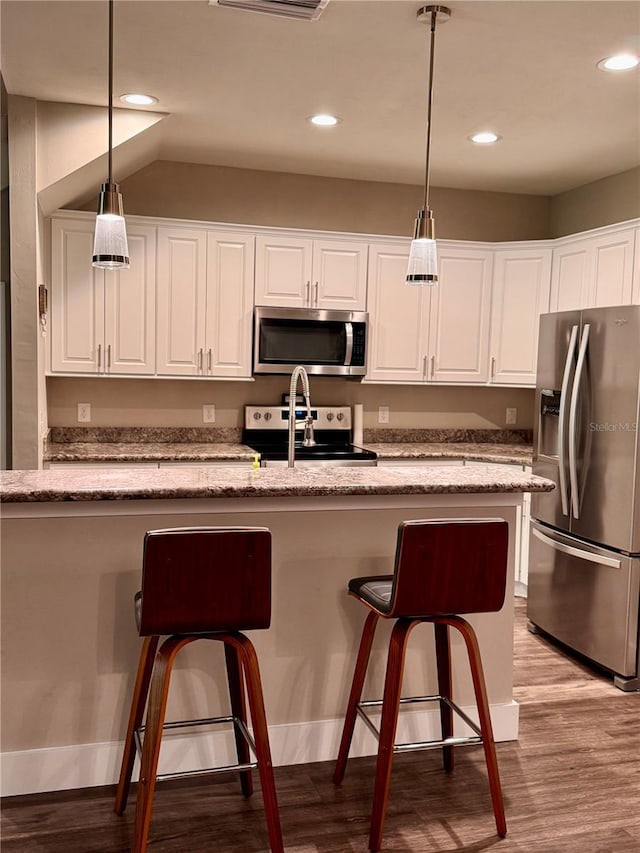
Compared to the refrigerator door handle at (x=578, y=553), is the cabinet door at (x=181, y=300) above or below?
above

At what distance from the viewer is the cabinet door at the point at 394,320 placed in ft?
16.1

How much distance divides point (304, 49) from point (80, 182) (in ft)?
5.19

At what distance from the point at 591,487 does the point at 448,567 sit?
5.50 ft

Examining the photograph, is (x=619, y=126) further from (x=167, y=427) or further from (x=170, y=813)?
(x=170, y=813)

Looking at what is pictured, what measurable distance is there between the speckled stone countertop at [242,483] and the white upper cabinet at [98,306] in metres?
2.01

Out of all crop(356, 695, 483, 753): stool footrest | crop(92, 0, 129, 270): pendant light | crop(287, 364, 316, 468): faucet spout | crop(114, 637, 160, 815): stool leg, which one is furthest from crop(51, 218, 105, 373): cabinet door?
crop(356, 695, 483, 753): stool footrest

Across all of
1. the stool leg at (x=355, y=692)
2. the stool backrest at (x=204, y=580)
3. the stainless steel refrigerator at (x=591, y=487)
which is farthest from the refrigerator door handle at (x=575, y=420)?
the stool backrest at (x=204, y=580)

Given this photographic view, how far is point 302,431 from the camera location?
4.98 metres

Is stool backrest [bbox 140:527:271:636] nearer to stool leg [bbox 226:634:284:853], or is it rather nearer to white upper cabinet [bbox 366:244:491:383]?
stool leg [bbox 226:634:284:853]

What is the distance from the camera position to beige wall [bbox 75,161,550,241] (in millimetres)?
4797

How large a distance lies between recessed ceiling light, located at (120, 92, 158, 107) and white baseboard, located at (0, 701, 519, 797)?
2.88 metres

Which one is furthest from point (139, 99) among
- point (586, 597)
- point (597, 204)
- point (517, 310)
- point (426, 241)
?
point (586, 597)

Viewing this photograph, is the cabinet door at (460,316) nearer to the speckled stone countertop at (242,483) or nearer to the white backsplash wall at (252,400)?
the white backsplash wall at (252,400)

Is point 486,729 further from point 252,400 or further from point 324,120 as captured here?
point 252,400
